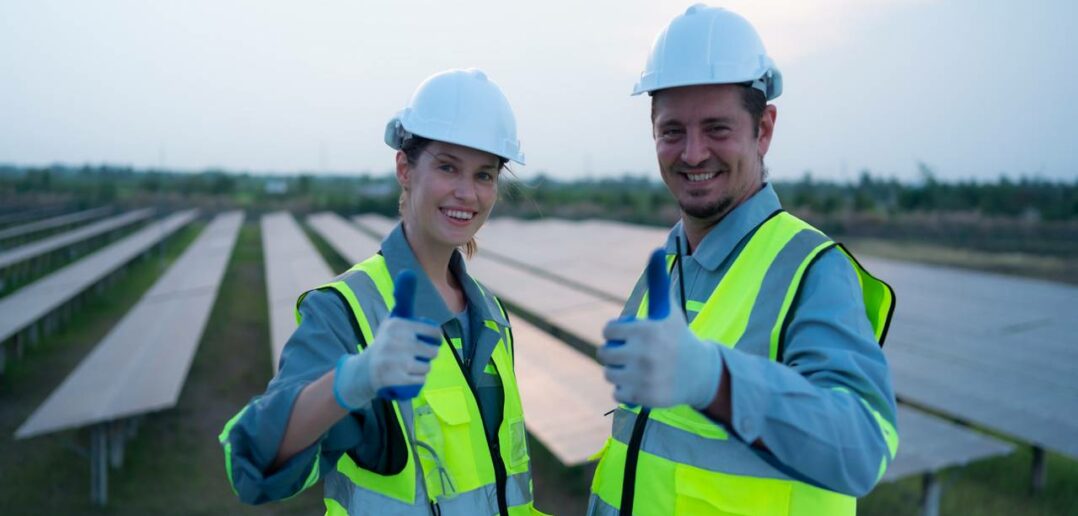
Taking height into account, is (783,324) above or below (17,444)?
above

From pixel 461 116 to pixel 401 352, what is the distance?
1.01 m

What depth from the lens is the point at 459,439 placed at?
2.04 m

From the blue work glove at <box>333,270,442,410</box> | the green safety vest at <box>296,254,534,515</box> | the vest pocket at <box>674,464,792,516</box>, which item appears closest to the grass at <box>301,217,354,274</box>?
the green safety vest at <box>296,254,534,515</box>

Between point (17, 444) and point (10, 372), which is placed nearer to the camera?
point (17, 444)

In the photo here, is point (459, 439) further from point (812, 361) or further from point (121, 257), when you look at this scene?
point (121, 257)

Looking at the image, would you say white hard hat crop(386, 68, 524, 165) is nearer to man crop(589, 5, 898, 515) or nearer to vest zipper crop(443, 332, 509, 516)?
man crop(589, 5, 898, 515)

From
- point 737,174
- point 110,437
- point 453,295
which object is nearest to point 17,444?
point 110,437

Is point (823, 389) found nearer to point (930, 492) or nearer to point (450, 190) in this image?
point (450, 190)

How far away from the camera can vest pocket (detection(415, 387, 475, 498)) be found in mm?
1972

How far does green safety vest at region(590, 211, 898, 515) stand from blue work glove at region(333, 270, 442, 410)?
0.67 metres

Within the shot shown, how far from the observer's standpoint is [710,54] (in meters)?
1.97

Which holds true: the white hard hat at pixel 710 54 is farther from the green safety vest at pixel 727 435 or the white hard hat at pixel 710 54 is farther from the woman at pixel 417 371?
the woman at pixel 417 371

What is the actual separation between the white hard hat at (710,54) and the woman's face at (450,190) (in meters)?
0.58

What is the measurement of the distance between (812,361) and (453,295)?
131cm
